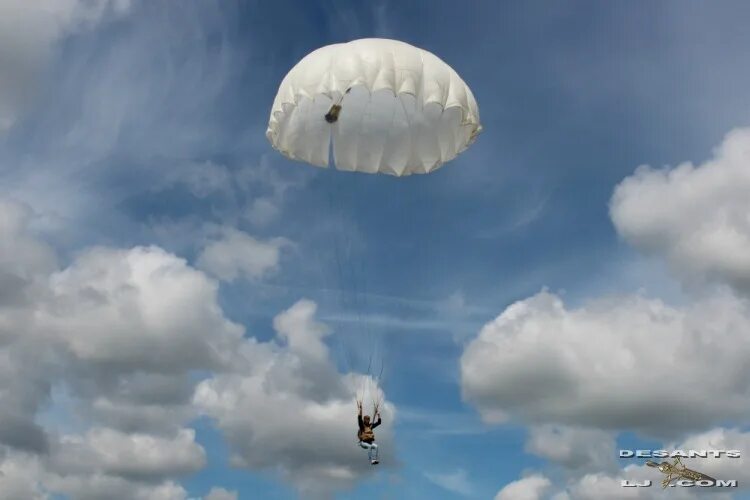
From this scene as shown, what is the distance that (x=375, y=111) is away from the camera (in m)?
48.7

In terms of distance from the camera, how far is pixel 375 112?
160ft

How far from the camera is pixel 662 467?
10550 centimetres

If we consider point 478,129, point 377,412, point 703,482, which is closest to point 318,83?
point 478,129

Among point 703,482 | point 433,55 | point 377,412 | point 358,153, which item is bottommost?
point 377,412

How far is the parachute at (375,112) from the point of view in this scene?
44.8 metres

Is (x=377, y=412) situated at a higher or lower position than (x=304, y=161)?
lower

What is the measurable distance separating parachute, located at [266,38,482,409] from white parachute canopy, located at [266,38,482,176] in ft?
0.18

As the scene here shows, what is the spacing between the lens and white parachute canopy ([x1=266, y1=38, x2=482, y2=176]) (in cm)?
4475

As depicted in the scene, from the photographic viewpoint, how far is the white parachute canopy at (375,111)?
4475cm

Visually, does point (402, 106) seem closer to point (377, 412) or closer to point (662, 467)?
point (377, 412)

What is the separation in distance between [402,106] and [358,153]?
353 centimetres

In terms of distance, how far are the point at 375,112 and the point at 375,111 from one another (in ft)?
0.18

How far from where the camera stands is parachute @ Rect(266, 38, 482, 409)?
44.8 m

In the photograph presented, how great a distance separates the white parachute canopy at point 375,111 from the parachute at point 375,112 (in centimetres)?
5
